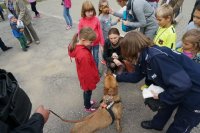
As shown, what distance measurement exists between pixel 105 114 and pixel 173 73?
142 centimetres

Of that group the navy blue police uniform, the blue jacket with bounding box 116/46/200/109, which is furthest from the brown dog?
the blue jacket with bounding box 116/46/200/109

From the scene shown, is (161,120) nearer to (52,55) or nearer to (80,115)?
(80,115)

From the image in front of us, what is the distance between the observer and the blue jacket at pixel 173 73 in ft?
7.46

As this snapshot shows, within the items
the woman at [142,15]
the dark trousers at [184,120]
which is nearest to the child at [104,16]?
the woman at [142,15]

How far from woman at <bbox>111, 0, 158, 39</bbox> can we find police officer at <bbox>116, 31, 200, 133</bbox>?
58.4 inches

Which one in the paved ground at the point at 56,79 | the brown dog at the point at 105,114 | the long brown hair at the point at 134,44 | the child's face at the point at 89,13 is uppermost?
the long brown hair at the point at 134,44

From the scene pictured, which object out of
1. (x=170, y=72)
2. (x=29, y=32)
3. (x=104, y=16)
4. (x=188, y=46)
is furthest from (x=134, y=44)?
(x=29, y=32)

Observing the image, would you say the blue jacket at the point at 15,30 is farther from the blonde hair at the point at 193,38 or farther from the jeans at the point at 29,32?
the blonde hair at the point at 193,38

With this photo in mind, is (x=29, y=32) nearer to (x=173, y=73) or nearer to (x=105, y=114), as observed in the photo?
(x=105, y=114)

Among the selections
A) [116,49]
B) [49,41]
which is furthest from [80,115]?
[49,41]

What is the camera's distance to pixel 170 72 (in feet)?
7.46

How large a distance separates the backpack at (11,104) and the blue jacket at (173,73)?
1364 millimetres

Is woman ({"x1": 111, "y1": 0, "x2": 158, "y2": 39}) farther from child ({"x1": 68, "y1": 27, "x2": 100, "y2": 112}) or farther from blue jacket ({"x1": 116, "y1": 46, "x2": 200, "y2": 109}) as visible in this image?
blue jacket ({"x1": 116, "y1": 46, "x2": 200, "y2": 109})

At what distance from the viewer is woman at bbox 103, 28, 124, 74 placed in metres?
4.11
